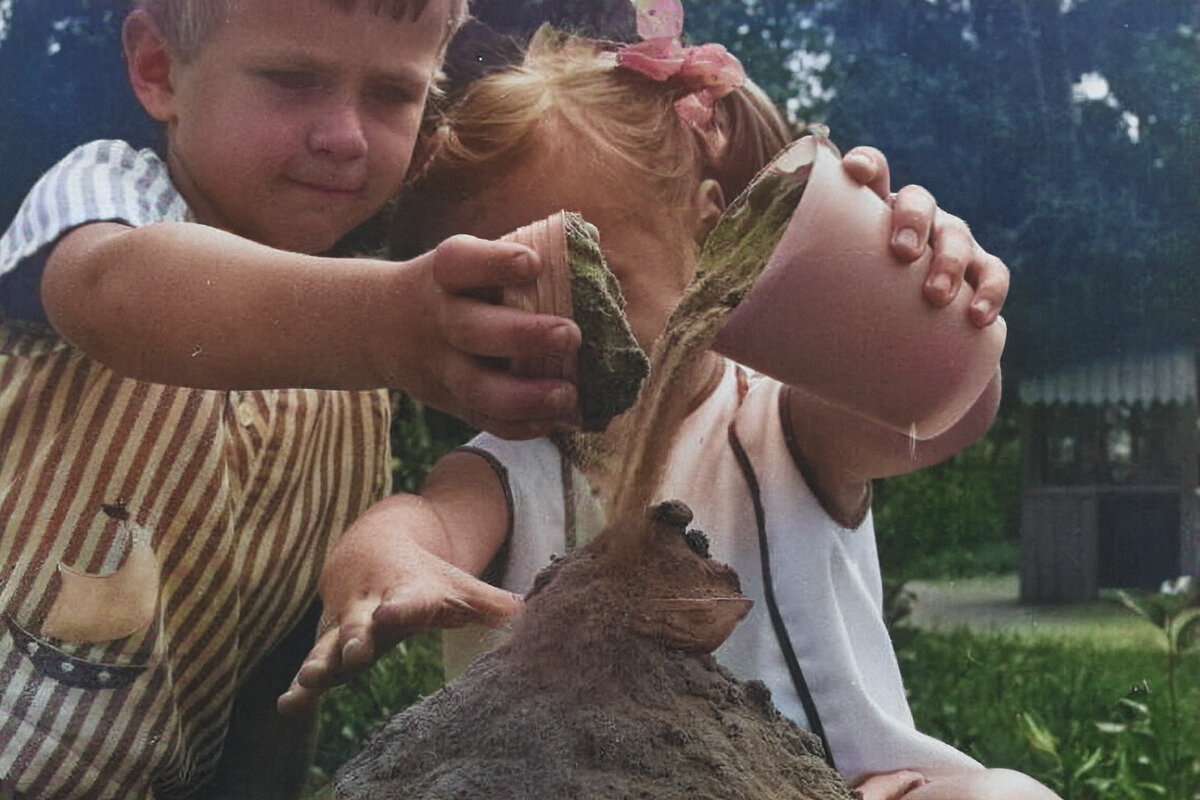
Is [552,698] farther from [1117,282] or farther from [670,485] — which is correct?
[1117,282]

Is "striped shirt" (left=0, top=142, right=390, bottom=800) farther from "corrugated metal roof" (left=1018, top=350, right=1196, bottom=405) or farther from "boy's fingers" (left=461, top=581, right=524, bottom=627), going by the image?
"corrugated metal roof" (left=1018, top=350, right=1196, bottom=405)

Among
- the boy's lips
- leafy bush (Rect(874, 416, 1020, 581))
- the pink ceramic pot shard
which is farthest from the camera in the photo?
leafy bush (Rect(874, 416, 1020, 581))

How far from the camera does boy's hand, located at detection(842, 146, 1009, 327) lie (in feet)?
6.22

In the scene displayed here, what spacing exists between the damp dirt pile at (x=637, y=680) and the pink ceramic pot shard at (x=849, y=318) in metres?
0.03

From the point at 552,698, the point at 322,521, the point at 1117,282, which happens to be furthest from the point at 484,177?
the point at 1117,282

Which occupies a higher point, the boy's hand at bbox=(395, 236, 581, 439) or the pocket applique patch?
the boy's hand at bbox=(395, 236, 581, 439)

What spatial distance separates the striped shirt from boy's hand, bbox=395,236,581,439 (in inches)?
8.1

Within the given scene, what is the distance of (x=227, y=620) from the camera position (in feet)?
6.66

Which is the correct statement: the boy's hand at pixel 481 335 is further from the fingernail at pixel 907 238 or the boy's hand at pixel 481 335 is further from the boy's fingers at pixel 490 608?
the fingernail at pixel 907 238

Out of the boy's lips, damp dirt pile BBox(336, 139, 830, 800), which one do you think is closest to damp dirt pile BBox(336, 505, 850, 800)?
damp dirt pile BBox(336, 139, 830, 800)

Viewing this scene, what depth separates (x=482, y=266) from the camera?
5.79ft

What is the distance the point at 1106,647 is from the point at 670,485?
0.61 m

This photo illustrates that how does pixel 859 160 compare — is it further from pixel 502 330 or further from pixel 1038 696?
pixel 1038 696

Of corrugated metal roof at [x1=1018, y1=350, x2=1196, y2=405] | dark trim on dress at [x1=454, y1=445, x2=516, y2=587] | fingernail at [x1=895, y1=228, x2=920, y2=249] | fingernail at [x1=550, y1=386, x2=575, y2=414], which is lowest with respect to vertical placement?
dark trim on dress at [x1=454, y1=445, x2=516, y2=587]
